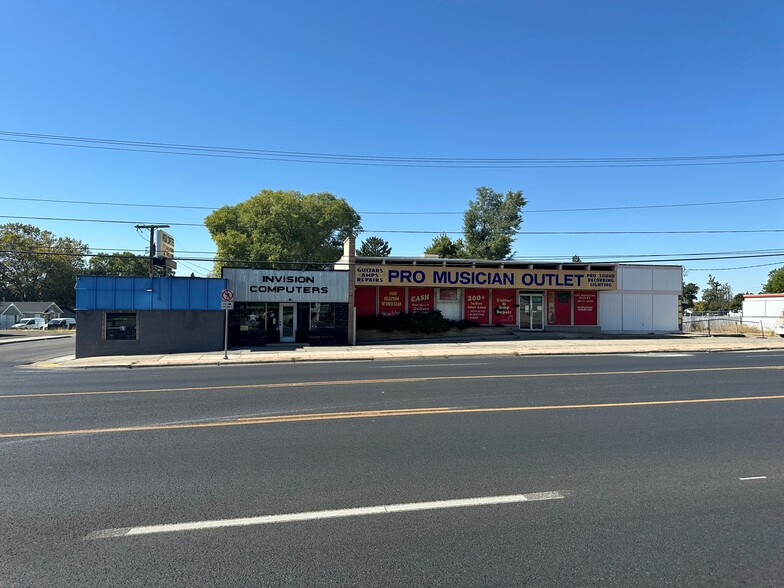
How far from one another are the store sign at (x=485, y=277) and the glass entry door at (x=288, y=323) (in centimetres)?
410

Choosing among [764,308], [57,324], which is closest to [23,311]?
[57,324]

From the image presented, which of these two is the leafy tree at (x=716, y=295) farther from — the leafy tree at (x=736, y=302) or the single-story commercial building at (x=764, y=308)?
the single-story commercial building at (x=764, y=308)

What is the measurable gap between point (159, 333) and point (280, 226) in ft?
88.9

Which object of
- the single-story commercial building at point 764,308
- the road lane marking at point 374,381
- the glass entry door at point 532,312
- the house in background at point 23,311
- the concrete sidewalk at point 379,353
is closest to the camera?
the road lane marking at point 374,381

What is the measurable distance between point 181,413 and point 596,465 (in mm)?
6325

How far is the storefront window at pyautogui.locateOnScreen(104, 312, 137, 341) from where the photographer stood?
22.8 meters

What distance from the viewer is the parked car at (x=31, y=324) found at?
68.7 m

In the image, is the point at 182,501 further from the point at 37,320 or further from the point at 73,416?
the point at 37,320

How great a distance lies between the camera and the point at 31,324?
2766 inches

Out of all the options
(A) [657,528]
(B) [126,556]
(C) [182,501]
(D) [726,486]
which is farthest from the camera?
(D) [726,486]

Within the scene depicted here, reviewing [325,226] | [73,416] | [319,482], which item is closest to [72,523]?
[319,482]

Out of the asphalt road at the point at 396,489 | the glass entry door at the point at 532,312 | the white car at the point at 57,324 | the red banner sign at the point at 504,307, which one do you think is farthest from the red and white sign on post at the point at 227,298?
the white car at the point at 57,324

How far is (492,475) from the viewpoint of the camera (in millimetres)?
5129

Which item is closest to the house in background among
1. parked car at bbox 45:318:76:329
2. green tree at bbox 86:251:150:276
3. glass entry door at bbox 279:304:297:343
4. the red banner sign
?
parked car at bbox 45:318:76:329
